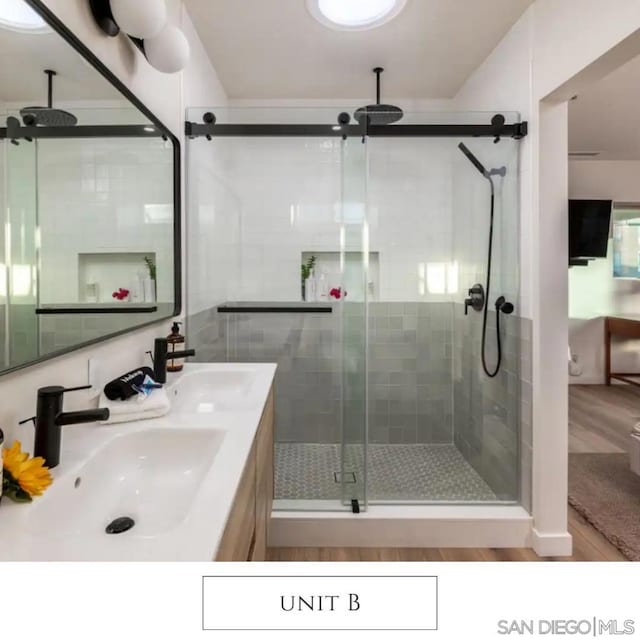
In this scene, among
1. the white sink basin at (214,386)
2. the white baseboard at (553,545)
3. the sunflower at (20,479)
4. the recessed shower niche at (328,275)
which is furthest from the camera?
the recessed shower niche at (328,275)

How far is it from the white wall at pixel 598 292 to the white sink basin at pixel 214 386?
13.9ft

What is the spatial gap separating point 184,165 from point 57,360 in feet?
4.36

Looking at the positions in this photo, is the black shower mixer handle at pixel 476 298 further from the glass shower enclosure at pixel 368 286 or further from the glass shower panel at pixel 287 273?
the glass shower panel at pixel 287 273

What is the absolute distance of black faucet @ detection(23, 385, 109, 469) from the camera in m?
0.80

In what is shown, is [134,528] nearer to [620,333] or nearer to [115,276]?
[115,276]

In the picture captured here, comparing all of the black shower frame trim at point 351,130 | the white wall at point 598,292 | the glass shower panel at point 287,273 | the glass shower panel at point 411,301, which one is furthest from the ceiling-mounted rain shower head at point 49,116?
the white wall at point 598,292

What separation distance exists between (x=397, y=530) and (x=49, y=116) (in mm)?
1911

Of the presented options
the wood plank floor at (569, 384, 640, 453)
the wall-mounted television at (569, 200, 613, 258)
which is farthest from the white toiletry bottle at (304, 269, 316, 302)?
the wood plank floor at (569, 384, 640, 453)

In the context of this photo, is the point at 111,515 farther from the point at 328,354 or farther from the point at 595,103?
the point at 595,103

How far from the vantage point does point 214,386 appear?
5.67 ft

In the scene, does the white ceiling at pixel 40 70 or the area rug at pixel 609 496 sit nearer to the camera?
the white ceiling at pixel 40 70

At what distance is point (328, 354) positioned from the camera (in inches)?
111

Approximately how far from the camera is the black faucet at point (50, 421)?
0.80 metres

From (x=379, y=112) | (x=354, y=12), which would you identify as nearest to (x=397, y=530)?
(x=379, y=112)
